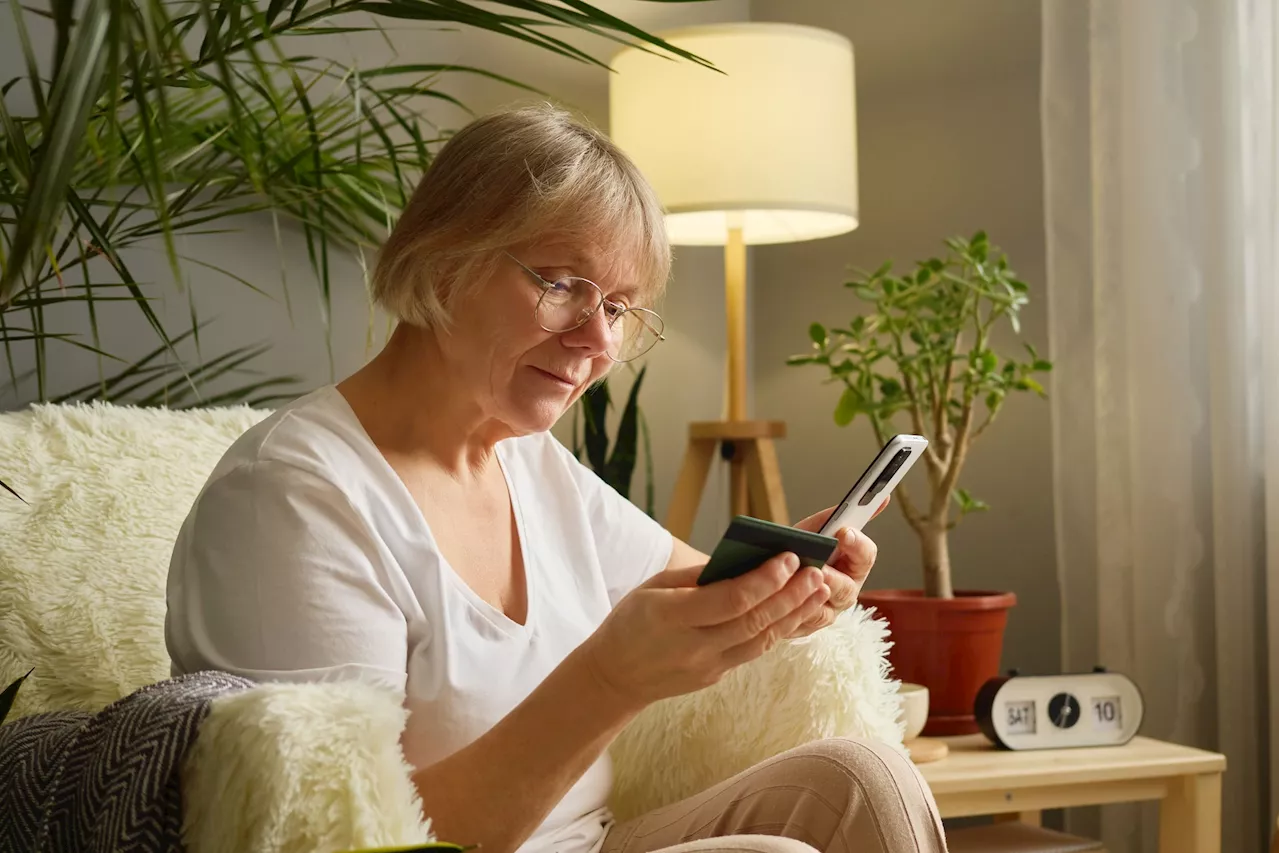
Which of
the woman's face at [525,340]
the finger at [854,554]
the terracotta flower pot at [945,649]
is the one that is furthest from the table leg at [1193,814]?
the woman's face at [525,340]

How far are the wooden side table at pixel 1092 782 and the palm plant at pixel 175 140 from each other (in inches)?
37.5

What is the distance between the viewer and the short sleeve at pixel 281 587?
936 mm

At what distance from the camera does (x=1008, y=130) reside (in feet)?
7.68

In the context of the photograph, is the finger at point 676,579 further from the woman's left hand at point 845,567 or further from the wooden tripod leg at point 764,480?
the wooden tripod leg at point 764,480

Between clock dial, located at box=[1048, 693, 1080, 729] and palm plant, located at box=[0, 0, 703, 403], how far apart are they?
3.37 ft

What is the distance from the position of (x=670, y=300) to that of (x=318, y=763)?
1972mm

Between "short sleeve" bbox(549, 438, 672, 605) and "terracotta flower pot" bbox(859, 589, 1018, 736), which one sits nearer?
"short sleeve" bbox(549, 438, 672, 605)

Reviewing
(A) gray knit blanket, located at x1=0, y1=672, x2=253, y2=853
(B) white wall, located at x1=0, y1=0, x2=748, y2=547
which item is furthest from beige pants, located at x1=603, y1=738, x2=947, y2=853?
(B) white wall, located at x1=0, y1=0, x2=748, y2=547

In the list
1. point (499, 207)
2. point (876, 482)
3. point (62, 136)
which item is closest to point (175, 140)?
point (499, 207)

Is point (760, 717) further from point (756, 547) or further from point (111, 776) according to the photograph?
point (111, 776)

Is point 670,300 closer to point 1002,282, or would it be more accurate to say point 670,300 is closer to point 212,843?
point 1002,282

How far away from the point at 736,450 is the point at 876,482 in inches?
48.4

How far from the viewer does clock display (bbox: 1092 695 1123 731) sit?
1680mm

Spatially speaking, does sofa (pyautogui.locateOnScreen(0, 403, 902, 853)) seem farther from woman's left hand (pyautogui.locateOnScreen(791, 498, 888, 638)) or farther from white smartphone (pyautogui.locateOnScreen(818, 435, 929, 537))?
white smartphone (pyautogui.locateOnScreen(818, 435, 929, 537))
